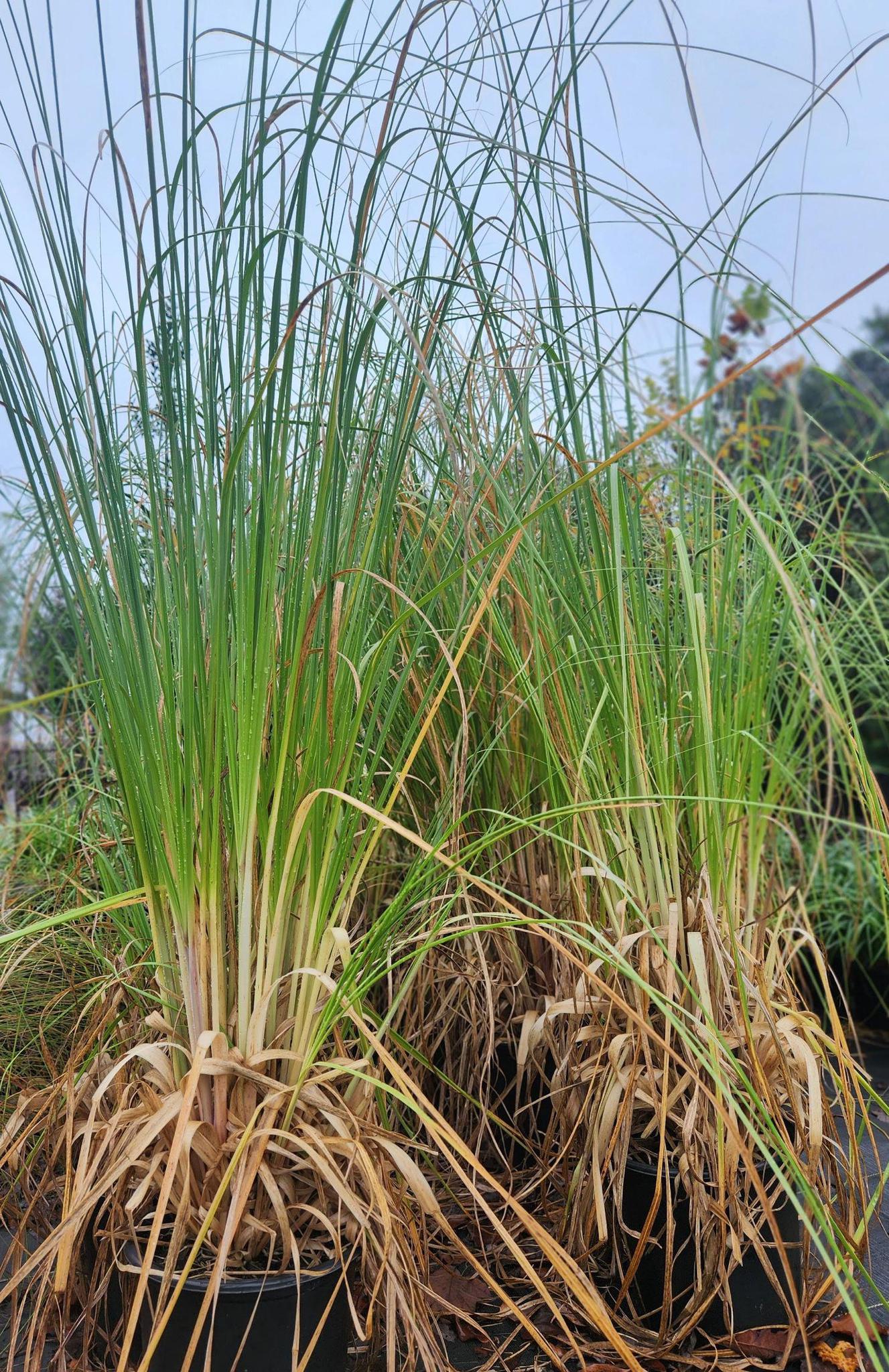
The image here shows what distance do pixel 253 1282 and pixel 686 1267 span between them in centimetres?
49

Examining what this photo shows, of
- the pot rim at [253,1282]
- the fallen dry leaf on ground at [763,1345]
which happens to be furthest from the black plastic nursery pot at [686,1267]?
the pot rim at [253,1282]

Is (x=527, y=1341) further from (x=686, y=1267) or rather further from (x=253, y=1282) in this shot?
(x=253, y=1282)

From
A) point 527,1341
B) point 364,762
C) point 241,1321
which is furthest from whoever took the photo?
point 527,1341

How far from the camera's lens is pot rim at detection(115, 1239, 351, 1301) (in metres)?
0.79

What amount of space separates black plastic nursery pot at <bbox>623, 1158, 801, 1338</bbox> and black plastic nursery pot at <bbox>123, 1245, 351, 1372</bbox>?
1.22 feet

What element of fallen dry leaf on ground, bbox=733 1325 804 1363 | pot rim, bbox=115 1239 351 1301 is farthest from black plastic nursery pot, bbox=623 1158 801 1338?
pot rim, bbox=115 1239 351 1301

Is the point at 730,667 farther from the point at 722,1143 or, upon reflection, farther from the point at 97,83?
the point at 97,83

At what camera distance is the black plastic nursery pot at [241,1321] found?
79 cm

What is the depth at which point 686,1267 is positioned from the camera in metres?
1.03

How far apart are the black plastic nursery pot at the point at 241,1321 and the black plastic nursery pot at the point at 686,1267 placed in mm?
371

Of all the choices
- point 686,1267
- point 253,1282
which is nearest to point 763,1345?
point 686,1267

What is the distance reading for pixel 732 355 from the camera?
3.85 m

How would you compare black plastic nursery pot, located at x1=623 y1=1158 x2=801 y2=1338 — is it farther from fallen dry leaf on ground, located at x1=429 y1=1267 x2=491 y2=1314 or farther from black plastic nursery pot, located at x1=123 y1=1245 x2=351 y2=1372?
black plastic nursery pot, located at x1=123 y1=1245 x2=351 y2=1372

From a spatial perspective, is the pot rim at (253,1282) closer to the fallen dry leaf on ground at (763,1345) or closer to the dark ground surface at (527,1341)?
the dark ground surface at (527,1341)
